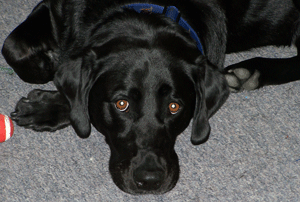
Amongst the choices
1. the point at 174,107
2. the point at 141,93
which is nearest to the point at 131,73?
the point at 141,93

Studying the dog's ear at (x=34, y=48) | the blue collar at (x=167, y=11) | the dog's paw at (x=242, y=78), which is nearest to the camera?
the blue collar at (x=167, y=11)

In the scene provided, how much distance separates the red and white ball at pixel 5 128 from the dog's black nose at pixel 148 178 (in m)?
0.85

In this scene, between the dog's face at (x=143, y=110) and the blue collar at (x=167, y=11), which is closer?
the dog's face at (x=143, y=110)

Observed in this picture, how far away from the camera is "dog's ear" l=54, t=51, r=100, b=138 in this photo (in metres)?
2.08

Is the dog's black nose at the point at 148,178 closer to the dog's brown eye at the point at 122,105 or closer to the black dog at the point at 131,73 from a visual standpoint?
the black dog at the point at 131,73

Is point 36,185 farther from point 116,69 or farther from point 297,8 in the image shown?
point 297,8

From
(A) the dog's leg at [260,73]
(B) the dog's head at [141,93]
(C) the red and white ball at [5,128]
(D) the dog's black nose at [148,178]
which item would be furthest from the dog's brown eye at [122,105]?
(A) the dog's leg at [260,73]

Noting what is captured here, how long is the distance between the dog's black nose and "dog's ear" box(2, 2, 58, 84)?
109cm

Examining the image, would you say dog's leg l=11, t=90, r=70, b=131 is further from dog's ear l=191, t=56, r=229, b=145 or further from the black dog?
dog's ear l=191, t=56, r=229, b=145

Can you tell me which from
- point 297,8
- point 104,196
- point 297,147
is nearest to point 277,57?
point 297,8

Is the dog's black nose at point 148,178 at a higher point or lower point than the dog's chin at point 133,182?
higher

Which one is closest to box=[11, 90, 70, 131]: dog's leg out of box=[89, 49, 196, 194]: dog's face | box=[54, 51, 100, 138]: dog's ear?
box=[54, 51, 100, 138]: dog's ear

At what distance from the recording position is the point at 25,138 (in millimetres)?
2430

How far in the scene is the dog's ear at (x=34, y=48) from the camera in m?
2.56
